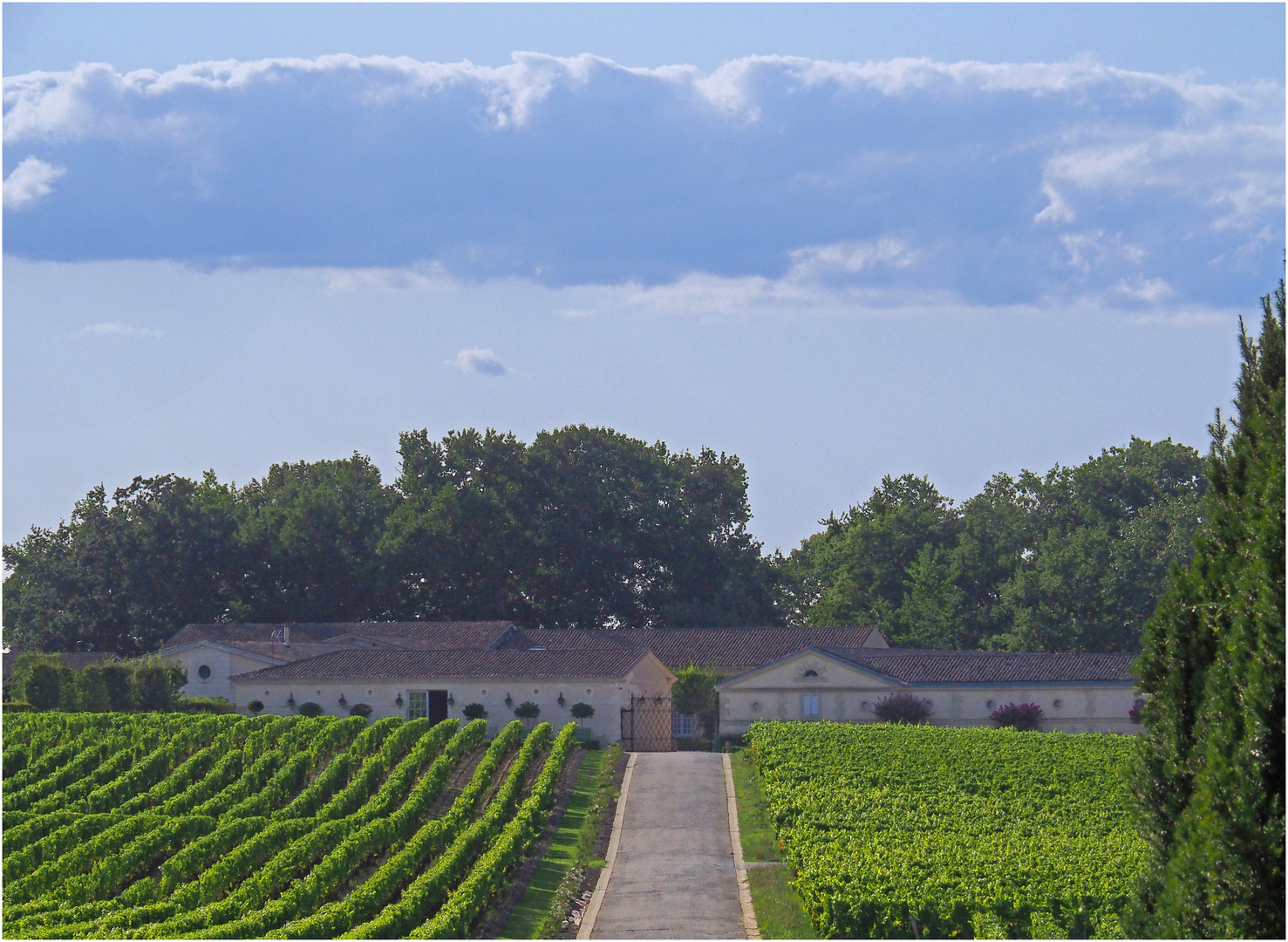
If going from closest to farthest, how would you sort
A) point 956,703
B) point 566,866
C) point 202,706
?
point 566,866 < point 956,703 < point 202,706

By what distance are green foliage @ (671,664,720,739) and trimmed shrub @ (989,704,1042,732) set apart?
36.6 ft

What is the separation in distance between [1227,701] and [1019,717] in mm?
38481

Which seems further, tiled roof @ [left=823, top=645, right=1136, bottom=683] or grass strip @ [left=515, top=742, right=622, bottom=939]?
tiled roof @ [left=823, top=645, right=1136, bottom=683]

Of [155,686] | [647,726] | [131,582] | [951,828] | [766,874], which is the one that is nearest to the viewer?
[766,874]

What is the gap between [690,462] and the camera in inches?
3317

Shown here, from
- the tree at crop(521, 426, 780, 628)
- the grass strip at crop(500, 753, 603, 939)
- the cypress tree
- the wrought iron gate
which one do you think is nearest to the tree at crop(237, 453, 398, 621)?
the tree at crop(521, 426, 780, 628)

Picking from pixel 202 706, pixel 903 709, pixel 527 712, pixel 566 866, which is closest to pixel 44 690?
pixel 202 706

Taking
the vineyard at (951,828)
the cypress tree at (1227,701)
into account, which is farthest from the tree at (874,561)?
the cypress tree at (1227,701)

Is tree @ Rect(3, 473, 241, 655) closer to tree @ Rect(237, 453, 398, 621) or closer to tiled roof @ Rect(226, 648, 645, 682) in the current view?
tree @ Rect(237, 453, 398, 621)

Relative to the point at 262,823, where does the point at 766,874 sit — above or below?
below

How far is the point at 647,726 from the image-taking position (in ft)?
165

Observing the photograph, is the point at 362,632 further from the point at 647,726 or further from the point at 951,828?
the point at 951,828

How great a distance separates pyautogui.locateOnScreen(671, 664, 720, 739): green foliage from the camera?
53.8m

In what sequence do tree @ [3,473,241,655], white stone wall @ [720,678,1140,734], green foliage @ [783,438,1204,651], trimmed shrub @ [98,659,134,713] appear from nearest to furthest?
white stone wall @ [720,678,1140,734] → trimmed shrub @ [98,659,134,713] → green foliage @ [783,438,1204,651] → tree @ [3,473,241,655]
